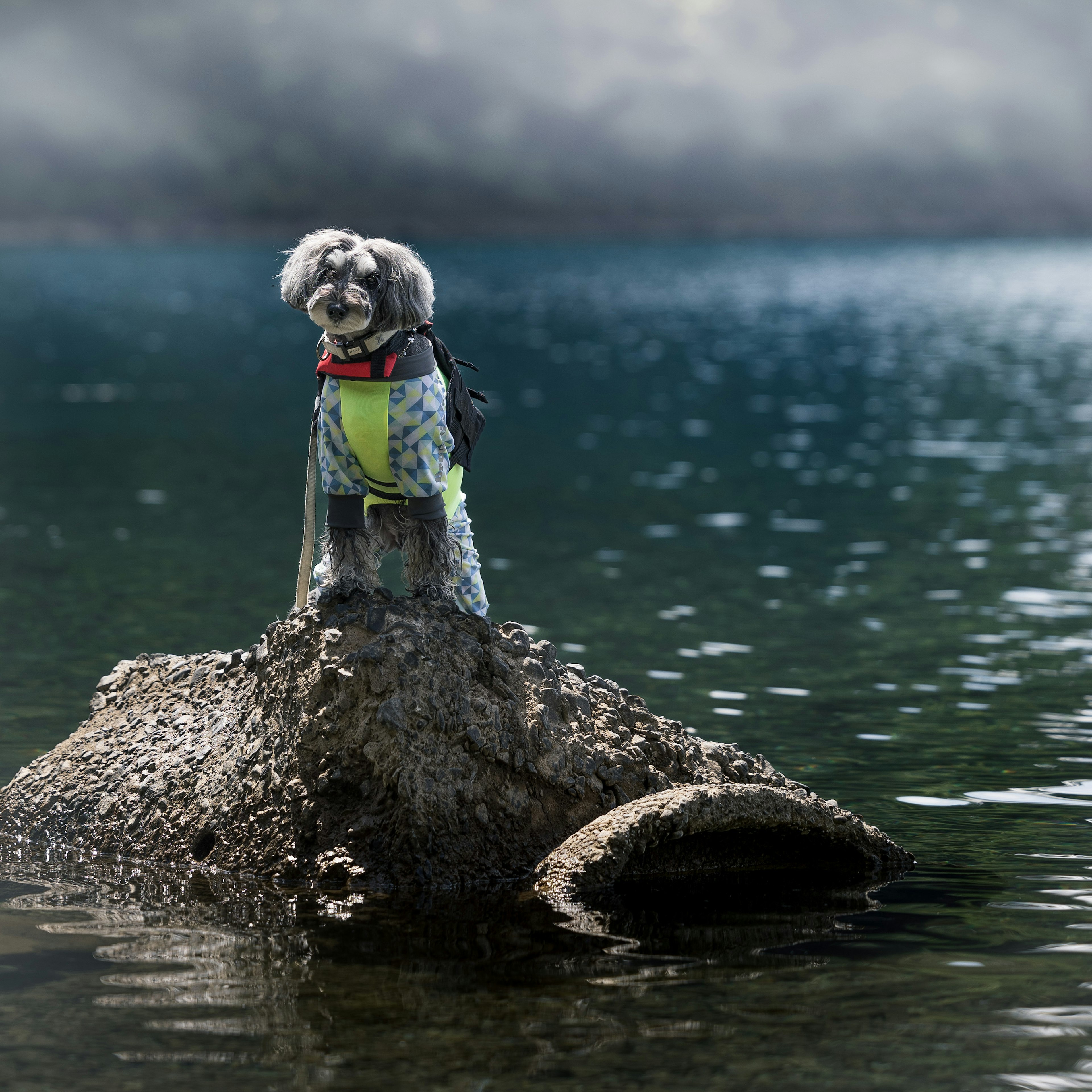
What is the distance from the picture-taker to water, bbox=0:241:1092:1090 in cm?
557

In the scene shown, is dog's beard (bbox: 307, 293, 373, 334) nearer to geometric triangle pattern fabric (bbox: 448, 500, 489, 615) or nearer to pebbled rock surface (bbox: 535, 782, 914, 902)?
geometric triangle pattern fabric (bbox: 448, 500, 489, 615)

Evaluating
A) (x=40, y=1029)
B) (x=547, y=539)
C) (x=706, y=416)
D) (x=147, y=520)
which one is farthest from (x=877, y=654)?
(x=706, y=416)

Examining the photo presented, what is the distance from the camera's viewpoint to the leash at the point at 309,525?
744cm

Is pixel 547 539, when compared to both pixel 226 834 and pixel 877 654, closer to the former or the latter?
pixel 877 654

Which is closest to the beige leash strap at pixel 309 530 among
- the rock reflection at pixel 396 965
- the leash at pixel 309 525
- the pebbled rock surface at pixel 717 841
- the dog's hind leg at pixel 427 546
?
the leash at pixel 309 525

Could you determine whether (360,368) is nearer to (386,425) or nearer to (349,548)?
(386,425)

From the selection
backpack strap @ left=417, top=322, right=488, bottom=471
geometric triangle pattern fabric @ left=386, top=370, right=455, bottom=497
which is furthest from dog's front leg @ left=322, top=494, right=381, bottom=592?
backpack strap @ left=417, top=322, right=488, bottom=471

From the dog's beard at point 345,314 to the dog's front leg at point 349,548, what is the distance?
0.98 meters

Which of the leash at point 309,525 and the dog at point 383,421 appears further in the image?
the leash at point 309,525

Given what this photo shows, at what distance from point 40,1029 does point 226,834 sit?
195 centimetres

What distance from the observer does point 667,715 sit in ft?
38.7

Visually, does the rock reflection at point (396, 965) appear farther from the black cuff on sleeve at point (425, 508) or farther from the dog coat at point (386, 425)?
the dog coat at point (386, 425)

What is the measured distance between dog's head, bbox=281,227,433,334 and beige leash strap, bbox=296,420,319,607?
78cm

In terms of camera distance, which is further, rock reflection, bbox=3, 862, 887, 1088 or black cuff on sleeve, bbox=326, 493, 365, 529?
black cuff on sleeve, bbox=326, 493, 365, 529
